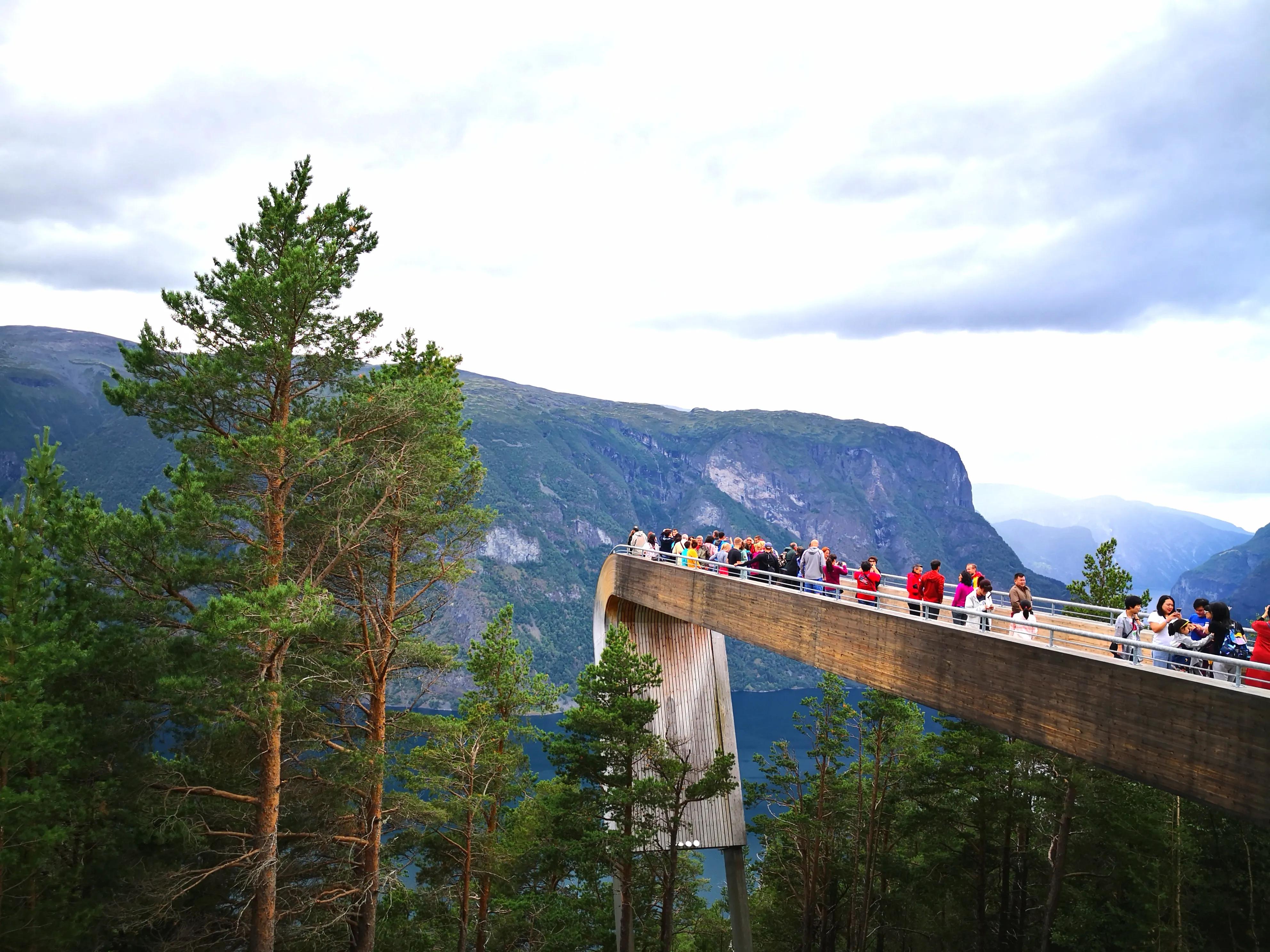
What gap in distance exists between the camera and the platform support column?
17.1 m

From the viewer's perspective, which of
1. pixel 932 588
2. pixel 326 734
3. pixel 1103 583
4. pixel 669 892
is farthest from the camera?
pixel 1103 583

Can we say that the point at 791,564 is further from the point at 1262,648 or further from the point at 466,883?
the point at 466,883

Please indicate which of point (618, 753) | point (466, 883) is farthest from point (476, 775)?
point (618, 753)

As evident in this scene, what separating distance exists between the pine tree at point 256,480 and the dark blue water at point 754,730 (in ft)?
144

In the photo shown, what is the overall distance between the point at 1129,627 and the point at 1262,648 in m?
1.65

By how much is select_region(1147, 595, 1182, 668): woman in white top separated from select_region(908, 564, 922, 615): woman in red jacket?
7.19 ft

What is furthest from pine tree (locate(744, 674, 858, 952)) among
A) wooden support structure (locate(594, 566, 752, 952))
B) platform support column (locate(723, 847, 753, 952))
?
wooden support structure (locate(594, 566, 752, 952))

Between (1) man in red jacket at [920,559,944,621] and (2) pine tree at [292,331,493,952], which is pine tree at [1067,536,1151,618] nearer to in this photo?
(1) man in red jacket at [920,559,944,621]

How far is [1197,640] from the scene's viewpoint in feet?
22.5

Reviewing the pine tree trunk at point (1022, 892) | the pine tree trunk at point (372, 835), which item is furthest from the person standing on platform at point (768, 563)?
the pine tree trunk at point (1022, 892)

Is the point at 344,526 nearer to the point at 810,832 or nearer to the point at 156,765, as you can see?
the point at 156,765

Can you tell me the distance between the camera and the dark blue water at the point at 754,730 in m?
63.2

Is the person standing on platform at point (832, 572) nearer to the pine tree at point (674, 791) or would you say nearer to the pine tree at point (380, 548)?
the pine tree at point (380, 548)

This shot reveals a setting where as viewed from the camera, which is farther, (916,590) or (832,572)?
(832,572)
